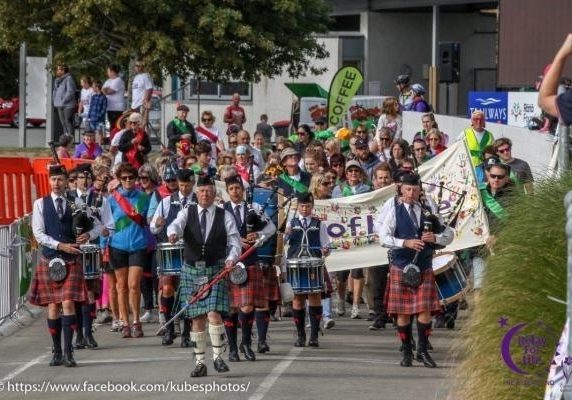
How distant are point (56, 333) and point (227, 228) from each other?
6.45ft

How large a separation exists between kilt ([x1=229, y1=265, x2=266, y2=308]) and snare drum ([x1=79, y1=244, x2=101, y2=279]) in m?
1.65

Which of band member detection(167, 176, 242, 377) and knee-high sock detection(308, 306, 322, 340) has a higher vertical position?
band member detection(167, 176, 242, 377)

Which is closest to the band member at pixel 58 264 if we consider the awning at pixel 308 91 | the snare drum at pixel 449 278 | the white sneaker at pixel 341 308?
the snare drum at pixel 449 278

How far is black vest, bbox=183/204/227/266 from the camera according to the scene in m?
12.4

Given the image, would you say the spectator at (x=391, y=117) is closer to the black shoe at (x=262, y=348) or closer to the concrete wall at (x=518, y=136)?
the concrete wall at (x=518, y=136)

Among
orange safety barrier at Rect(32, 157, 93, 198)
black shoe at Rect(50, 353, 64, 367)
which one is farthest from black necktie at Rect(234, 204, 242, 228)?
orange safety barrier at Rect(32, 157, 93, 198)

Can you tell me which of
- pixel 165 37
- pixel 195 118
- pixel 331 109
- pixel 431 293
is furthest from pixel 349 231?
pixel 195 118

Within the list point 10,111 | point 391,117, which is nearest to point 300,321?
point 391,117

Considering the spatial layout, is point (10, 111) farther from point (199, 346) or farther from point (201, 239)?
point (199, 346)

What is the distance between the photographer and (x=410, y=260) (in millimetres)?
12969

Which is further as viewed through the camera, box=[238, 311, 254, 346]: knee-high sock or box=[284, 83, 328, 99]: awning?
box=[284, 83, 328, 99]: awning

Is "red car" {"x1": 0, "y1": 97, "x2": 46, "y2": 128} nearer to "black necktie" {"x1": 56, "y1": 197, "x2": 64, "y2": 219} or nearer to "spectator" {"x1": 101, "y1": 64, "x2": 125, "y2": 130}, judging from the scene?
"spectator" {"x1": 101, "y1": 64, "x2": 125, "y2": 130}

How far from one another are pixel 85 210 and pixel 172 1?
55.6ft

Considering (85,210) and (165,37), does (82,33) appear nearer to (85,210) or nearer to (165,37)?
(165,37)
